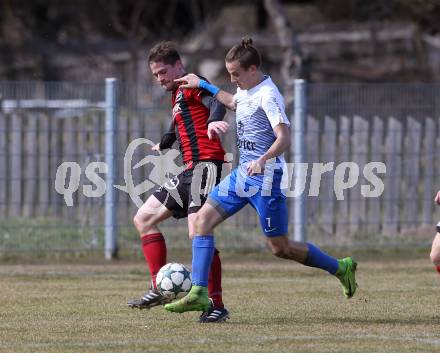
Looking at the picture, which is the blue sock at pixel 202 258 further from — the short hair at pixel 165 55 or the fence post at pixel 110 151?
the fence post at pixel 110 151

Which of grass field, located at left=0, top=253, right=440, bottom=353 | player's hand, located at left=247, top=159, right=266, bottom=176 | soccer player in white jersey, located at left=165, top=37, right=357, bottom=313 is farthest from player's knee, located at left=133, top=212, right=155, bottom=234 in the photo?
player's hand, located at left=247, top=159, right=266, bottom=176

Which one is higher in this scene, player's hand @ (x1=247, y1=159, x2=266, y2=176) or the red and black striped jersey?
the red and black striped jersey

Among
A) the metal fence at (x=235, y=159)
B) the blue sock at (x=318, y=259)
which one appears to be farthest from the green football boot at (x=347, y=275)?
the metal fence at (x=235, y=159)

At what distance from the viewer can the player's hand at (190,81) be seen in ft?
28.8

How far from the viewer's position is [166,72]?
29.6ft

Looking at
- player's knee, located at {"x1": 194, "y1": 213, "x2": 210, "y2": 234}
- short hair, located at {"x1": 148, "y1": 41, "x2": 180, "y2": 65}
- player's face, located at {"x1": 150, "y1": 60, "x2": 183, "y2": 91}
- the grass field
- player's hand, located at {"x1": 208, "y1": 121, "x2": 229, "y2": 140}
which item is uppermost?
short hair, located at {"x1": 148, "y1": 41, "x2": 180, "y2": 65}

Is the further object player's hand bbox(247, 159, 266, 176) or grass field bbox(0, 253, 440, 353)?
player's hand bbox(247, 159, 266, 176)

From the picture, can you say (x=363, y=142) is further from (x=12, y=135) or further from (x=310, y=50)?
(x=310, y=50)

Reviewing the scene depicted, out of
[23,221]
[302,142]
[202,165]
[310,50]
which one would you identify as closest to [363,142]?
[302,142]

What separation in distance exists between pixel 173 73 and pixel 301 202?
5651 millimetres

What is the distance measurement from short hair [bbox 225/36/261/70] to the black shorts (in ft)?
3.38

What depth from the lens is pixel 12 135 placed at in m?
14.2

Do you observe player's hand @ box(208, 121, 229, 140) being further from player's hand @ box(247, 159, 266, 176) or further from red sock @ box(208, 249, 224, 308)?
red sock @ box(208, 249, 224, 308)

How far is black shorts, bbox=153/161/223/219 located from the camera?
8922 mm
